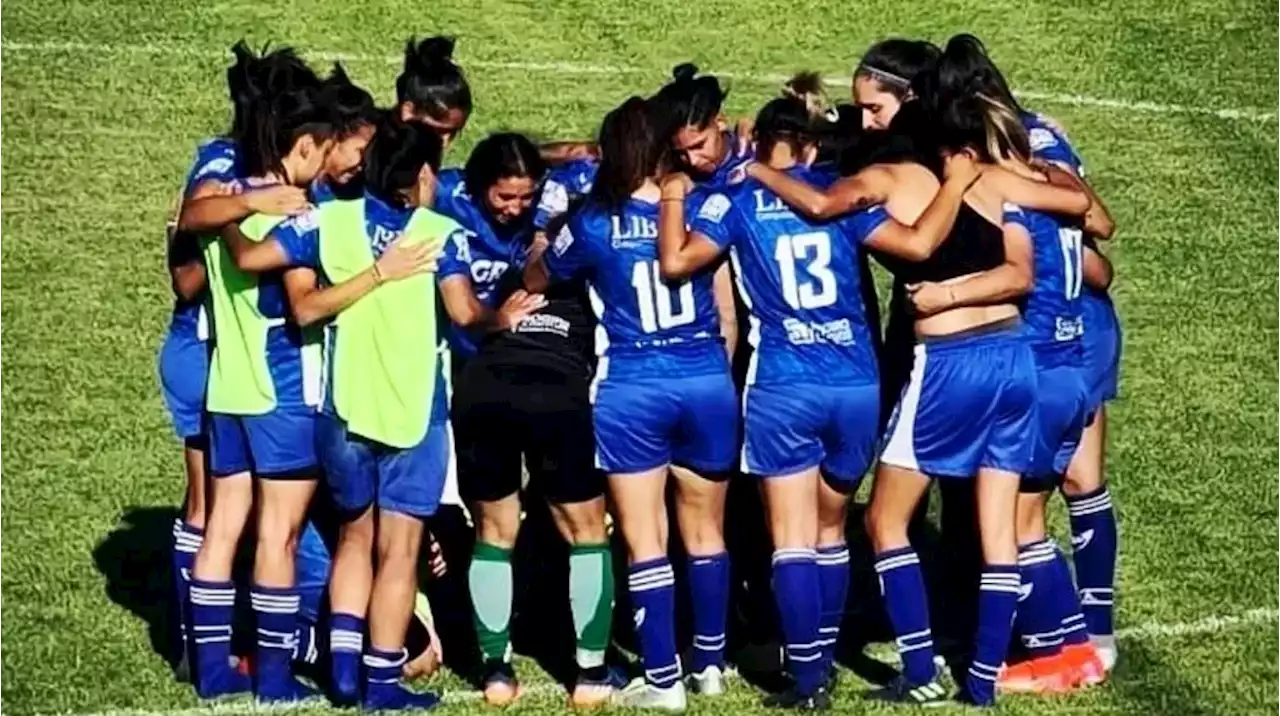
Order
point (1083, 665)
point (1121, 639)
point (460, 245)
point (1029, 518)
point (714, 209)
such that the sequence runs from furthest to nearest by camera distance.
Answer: point (1121, 639)
point (1083, 665)
point (1029, 518)
point (714, 209)
point (460, 245)

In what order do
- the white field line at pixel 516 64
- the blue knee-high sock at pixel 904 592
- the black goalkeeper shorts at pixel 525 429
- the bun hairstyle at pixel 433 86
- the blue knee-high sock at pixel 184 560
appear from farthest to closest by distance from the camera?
the white field line at pixel 516 64, the blue knee-high sock at pixel 184 560, the bun hairstyle at pixel 433 86, the blue knee-high sock at pixel 904 592, the black goalkeeper shorts at pixel 525 429

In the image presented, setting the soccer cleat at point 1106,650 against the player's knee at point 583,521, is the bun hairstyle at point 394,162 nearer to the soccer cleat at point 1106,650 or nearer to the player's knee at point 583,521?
the player's knee at point 583,521

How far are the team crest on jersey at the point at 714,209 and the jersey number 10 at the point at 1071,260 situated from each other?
130cm

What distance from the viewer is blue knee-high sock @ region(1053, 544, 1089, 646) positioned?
10.8 m

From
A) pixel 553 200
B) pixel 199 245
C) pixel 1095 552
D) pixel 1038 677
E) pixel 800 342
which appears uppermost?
pixel 553 200

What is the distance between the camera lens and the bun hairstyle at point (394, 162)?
9891 millimetres

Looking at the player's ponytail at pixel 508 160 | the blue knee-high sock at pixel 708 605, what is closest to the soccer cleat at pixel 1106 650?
the blue knee-high sock at pixel 708 605

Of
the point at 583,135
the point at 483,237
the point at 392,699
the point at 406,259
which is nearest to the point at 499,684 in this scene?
the point at 392,699

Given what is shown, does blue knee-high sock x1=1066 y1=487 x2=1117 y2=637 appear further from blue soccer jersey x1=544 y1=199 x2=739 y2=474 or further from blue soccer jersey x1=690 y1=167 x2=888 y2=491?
blue soccer jersey x1=544 y1=199 x2=739 y2=474

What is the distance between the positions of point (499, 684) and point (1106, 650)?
239 cm

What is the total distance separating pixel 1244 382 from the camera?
14.3m

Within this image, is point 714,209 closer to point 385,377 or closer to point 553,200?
point 553,200

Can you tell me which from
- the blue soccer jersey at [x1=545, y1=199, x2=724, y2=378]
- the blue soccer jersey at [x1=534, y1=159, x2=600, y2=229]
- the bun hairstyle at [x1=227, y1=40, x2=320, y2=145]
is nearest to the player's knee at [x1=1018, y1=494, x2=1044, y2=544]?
the blue soccer jersey at [x1=545, y1=199, x2=724, y2=378]

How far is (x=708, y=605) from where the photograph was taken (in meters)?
10.6
